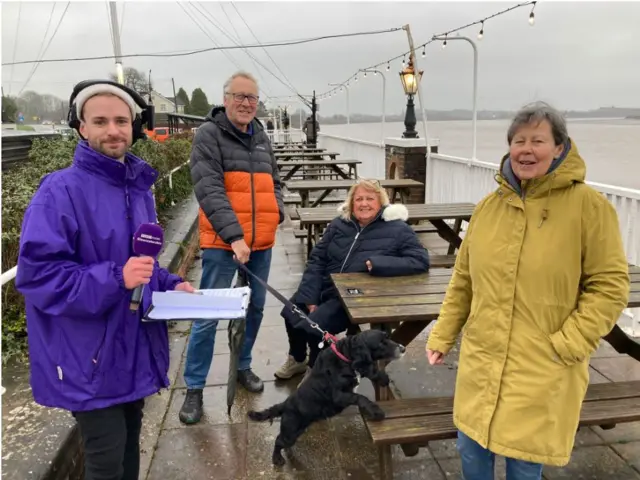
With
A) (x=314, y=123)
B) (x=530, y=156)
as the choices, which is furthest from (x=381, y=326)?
(x=314, y=123)

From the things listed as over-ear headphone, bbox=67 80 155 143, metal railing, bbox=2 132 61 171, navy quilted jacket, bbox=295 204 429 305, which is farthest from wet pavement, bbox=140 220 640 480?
metal railing, bbox=2 132 61 171

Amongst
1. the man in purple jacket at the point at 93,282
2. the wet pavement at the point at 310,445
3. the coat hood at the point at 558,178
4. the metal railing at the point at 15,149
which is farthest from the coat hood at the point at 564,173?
the metal railing at the point at 15,149

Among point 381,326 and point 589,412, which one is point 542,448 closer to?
point 589,412

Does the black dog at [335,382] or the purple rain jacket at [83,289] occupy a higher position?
the purple rain jacket at [83,289]

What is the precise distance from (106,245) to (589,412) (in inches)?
87.1

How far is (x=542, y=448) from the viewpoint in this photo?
5.56 ft

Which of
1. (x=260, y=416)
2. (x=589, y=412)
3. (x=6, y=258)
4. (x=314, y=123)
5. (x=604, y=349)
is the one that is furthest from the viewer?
(x=314, y=123)

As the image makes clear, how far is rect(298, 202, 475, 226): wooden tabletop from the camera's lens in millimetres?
5074

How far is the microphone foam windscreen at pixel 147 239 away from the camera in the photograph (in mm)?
1651

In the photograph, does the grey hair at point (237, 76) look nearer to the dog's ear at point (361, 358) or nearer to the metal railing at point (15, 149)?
the dog's ear at point (361, 358)

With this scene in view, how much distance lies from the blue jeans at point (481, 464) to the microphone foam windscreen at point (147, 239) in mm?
1396

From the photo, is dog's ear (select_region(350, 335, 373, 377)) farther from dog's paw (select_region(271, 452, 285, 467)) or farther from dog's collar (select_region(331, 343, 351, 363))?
dog's paw (select_region(271, 452, 285, 467))

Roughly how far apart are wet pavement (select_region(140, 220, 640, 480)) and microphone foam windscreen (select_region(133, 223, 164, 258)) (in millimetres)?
1411

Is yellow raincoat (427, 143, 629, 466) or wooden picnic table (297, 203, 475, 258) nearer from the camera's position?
yellow raincoat (427, 143, 629, 466)
